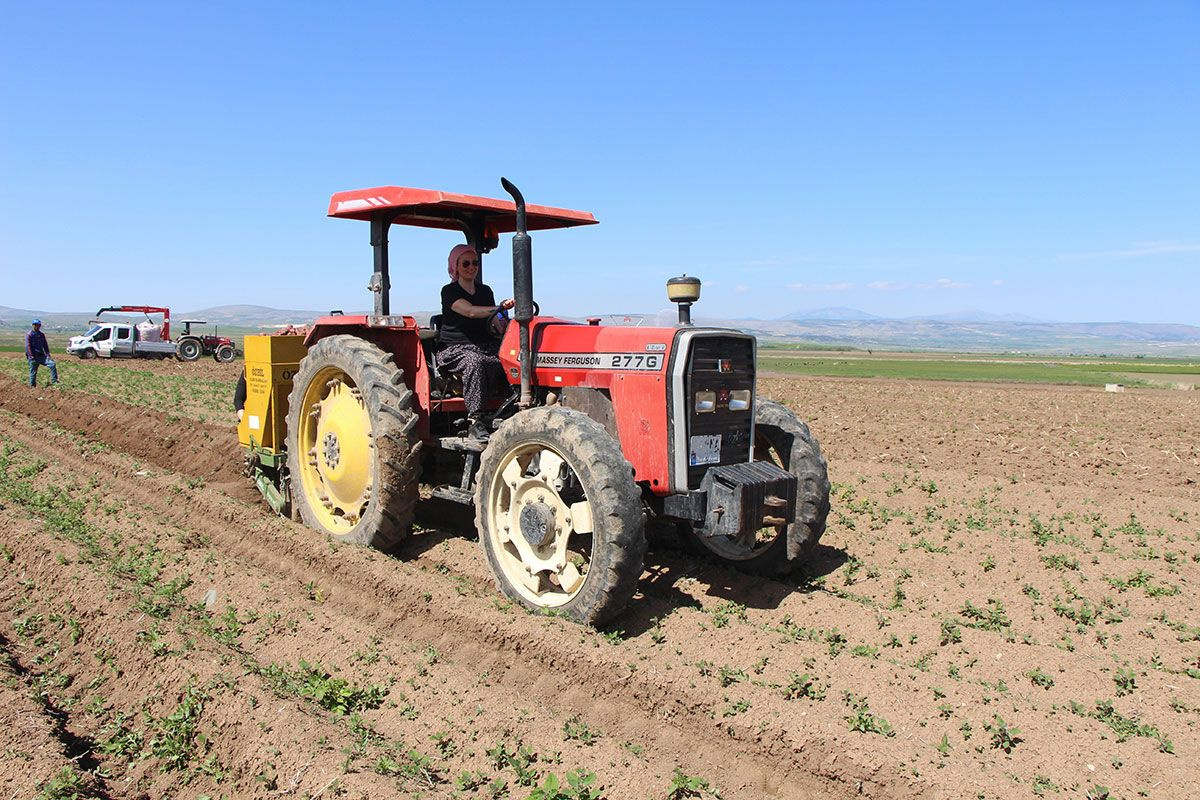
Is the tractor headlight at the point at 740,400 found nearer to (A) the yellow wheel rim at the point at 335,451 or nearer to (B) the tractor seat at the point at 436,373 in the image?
(B) the tractor seat at the point at 436,373

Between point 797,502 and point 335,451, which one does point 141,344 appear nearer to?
point 335,451

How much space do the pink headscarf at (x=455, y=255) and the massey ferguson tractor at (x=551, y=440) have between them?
0.30 meters

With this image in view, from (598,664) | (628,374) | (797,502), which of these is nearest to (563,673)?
(598,664)

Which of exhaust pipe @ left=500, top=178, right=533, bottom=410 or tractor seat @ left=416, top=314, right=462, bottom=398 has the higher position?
exhaust pipe @ left=500, top=178, right=533, bottom=410

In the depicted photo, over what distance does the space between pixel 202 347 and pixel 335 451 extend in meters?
33.1

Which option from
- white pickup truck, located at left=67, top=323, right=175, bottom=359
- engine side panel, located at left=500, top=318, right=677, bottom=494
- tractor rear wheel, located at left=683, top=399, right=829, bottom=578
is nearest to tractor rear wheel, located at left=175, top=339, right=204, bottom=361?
white pickup truck, located at left=67, top=323, right=175, bottom=359

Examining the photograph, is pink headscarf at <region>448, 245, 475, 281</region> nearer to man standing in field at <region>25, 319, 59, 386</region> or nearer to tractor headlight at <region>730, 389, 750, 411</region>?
tractor headlight at <region>730, 389, 750, 411</region>

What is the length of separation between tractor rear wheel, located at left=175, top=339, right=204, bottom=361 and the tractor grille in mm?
34119

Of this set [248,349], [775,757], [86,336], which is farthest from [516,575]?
[86,336]

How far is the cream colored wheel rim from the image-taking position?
5047 mm

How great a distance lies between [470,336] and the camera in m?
6.50

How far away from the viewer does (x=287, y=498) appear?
7.41 metres

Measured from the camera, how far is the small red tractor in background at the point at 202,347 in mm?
34844

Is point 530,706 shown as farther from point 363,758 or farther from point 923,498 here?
point 923,498
